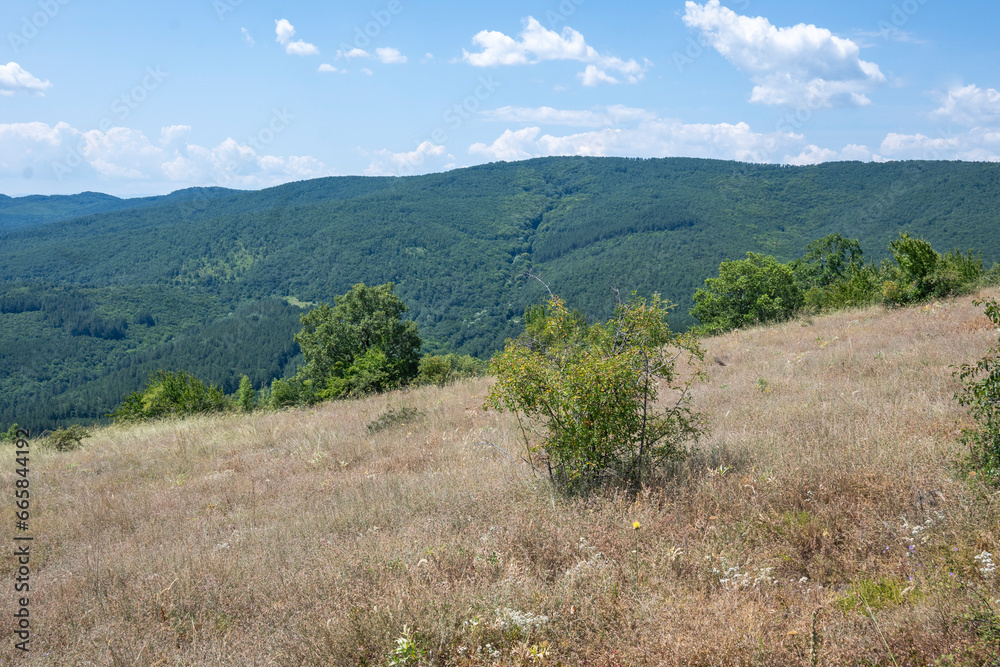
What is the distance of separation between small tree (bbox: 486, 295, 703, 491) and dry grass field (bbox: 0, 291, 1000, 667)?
1.30ft

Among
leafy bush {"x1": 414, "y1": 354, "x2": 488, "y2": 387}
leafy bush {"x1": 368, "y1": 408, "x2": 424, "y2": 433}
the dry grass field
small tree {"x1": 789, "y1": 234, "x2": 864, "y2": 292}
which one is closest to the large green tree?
leafy bush {"x1": 414, "y1": 354, "x2": 488, "y2": 387}

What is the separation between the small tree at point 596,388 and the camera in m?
4.87

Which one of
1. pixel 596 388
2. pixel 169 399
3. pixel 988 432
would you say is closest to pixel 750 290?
pixel 169 399

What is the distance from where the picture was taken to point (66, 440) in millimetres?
12453

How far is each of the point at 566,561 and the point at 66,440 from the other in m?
13.5

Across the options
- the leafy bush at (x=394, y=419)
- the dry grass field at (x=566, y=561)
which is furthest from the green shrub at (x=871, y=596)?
the leafy bush at (x=394, y=419)

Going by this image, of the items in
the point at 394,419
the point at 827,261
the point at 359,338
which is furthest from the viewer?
the point at 827,261

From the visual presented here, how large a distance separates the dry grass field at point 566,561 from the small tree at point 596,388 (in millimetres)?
396

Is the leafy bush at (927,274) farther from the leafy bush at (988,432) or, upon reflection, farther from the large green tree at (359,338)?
the large green tree at (359,338)

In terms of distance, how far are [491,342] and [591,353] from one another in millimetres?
147841

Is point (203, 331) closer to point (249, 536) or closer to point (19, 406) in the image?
point (19, 406)

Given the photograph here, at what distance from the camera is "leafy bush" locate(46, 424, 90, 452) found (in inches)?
480

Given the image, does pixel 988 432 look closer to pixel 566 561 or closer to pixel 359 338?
pixel 566 561

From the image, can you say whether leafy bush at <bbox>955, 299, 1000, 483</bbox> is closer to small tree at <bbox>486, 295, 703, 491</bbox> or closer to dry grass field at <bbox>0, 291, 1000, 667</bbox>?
dry grass field at <bbox>0, 291, 1000, 667</bbox>
